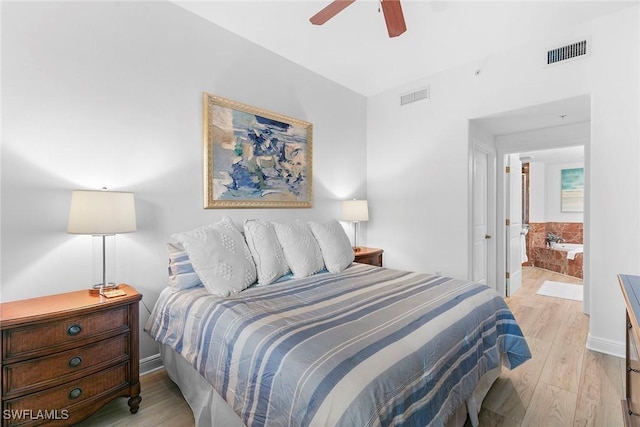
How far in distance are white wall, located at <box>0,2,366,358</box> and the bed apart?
2.09 feet

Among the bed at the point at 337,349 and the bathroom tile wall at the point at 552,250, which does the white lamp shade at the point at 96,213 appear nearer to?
the bed at the point at 337,349

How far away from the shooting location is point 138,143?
220cm

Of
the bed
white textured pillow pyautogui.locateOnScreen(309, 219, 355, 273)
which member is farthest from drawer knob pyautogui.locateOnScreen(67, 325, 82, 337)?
white textured pillow pyautogui.locateOnScreen(309, 219, 355, 273)

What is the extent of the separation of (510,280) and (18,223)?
203 inches

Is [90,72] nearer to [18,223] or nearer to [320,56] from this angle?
[18,223]

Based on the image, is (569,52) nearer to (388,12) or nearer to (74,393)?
(388,12)

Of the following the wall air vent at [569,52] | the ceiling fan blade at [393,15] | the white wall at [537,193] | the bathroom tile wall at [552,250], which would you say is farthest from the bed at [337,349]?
the white wall at [537,193]

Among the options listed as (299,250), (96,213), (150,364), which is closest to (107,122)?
(96,213)

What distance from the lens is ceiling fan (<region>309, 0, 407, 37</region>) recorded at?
1.79m

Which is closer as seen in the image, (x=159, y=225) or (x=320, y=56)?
(x=159, y=225)

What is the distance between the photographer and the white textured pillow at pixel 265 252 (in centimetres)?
222

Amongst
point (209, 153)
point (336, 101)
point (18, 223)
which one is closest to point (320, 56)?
point (336, 101)

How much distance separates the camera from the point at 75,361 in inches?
61.6

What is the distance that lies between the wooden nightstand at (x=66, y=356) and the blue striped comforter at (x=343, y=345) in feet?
0.95
